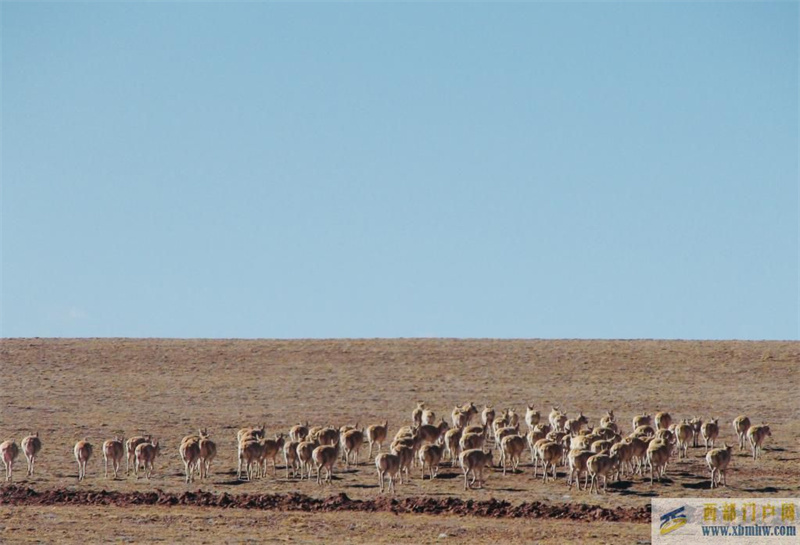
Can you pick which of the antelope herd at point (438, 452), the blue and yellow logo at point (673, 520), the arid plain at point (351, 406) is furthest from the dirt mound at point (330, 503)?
the antelope herd at point (438, 452)

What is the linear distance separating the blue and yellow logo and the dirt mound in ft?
1.31

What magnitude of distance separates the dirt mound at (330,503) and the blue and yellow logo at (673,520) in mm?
400

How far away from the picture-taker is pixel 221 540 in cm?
2423

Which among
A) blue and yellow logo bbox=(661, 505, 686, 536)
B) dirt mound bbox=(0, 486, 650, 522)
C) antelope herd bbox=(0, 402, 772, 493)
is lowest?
blue and yellow logo bbox=(661, 505, 686, 536)

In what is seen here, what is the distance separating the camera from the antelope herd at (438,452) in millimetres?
30375

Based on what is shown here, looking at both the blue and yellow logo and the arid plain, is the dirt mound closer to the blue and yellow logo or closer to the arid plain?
the arid plain

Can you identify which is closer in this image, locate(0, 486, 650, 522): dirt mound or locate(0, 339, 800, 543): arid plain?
locate(0, 339, 800, 543): arid plain

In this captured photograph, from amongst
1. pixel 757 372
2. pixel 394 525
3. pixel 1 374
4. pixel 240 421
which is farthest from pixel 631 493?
pixel 1 374

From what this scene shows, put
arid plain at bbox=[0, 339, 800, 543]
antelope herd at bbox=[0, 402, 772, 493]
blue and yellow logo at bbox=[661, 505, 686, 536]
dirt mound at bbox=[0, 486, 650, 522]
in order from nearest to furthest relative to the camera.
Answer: blue and yellow logo at bbox=[661, 505, 686, 536] < arid plain at bbox=[0, 339, 800, 543] < dirt mound at bbox=[0, 486, 650, 522] < antelope herd at bbox=[0, 402, 772, 493]

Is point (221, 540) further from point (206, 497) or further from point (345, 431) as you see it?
point (345, 431)

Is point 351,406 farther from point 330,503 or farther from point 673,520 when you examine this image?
point 673,520

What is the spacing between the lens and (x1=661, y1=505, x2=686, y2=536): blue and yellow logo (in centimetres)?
2534

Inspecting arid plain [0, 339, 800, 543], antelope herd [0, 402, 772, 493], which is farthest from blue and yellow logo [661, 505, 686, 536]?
antelope herd [0, 402, 772, 493]

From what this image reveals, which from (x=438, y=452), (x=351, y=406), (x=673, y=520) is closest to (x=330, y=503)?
(x=438, y=452)
